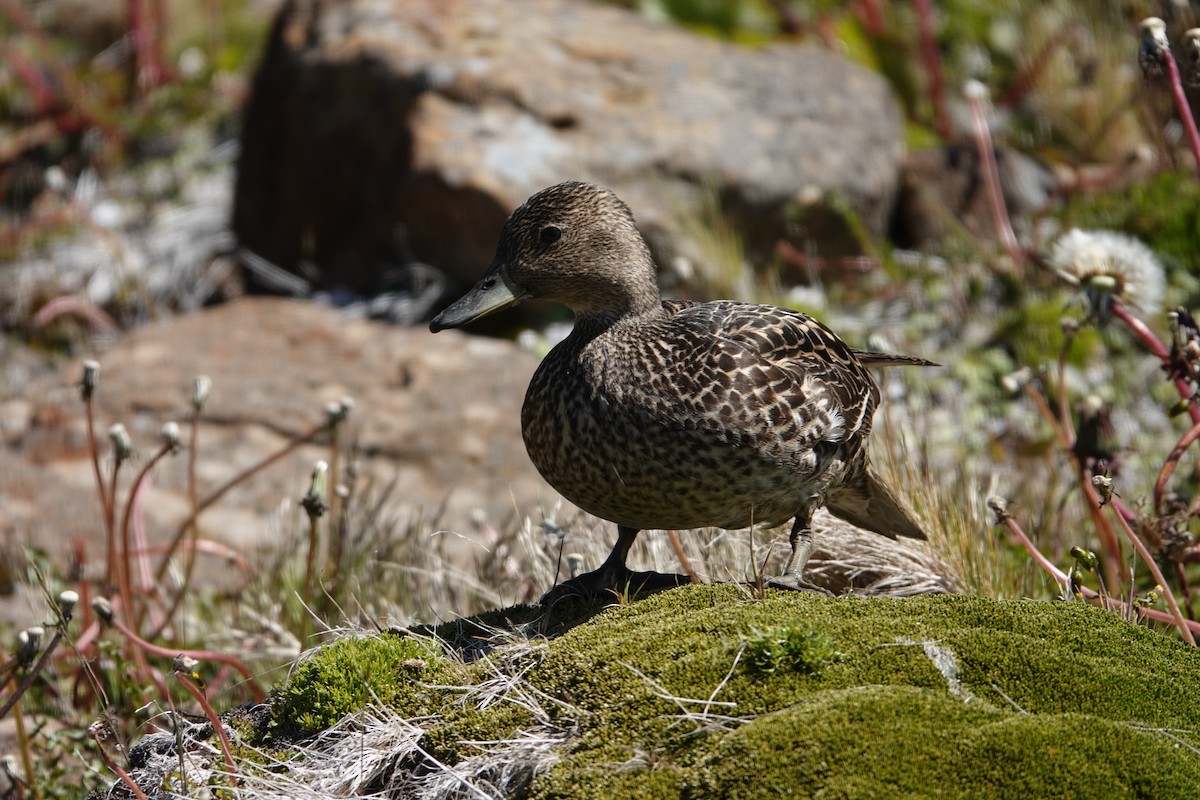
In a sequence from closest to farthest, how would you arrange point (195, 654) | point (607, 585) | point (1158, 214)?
point (195, 654), point (607, 585), point (1158, 214)

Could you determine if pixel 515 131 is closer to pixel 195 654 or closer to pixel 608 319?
pixel 608 319

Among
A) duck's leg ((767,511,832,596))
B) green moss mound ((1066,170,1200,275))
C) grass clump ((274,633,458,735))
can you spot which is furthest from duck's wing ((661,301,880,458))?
green moss mound ((1066,170,1200,275))

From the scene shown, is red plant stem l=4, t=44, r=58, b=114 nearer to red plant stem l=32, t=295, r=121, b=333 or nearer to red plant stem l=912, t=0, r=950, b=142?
red plant stem l=32, t=295, r=121, b=333

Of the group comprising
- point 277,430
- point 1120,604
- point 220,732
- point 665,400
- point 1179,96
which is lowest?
point 277,430

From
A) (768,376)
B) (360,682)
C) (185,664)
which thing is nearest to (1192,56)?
(768,376)

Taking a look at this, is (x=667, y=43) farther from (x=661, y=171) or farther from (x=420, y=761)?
(x=420, y=761)

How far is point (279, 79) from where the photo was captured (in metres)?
8.47

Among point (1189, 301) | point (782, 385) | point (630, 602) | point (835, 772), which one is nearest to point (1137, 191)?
point (1189, 301)

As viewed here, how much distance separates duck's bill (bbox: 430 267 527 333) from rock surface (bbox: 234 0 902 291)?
3417 millimetres

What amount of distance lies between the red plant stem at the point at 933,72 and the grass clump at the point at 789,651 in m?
7.04

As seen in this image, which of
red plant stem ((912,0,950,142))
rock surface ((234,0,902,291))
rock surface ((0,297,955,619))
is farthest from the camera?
red plant stem ((912,0,950,142))

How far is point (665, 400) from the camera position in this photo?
11.6ft

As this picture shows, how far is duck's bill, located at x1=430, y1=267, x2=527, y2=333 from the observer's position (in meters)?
3.83

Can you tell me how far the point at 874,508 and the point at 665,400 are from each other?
103 centimetres
